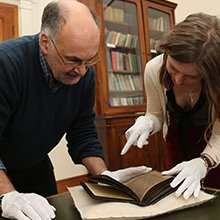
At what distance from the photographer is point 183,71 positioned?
3.26 ft

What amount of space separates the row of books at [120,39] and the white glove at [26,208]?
2068mm

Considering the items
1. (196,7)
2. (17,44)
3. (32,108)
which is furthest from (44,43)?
(196,7)

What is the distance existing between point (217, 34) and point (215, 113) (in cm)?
27

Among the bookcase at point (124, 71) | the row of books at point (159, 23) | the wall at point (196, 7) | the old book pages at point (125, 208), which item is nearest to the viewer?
the old book pages at point (125, 208)

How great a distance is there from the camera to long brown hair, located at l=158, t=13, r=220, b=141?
0.95 m

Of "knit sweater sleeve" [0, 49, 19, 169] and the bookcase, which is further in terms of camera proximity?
the bookcase

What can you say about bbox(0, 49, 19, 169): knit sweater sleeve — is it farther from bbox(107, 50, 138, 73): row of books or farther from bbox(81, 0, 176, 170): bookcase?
bbox(107, 50, 138, 73): row of books

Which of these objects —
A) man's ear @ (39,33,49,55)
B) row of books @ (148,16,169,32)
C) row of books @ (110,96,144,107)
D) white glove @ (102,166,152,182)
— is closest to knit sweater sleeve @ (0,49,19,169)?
man's ear @ (39,33,49,55)

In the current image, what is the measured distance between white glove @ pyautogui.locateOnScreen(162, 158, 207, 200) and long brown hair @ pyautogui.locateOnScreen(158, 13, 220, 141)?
23 centimetres

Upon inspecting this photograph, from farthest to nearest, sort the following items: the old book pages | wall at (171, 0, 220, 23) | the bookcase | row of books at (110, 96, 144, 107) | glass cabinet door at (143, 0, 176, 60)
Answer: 1. wall at (171, 0, 220, 23)
2. glass cabinet door at (143, 0, 176, 60)
3. row of books at (110, 96, 144, 107)
4. the bookcase
5. the old book pages

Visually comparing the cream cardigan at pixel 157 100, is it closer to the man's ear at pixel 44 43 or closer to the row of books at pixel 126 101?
the man's ear at pixel 44 43

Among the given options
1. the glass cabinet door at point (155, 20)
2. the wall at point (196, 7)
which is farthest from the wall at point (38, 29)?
the wall at point (196, 7)

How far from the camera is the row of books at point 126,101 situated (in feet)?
8.61

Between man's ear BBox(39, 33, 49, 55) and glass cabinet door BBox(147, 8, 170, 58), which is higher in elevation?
glass cabinet door BBox(147, 8, 170, 58)
